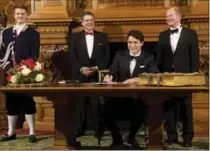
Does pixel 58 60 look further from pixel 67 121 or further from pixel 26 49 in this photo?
pixel 67 121

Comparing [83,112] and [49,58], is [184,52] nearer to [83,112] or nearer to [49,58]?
[83,112]

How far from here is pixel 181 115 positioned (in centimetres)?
512

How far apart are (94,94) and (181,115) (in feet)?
4.17

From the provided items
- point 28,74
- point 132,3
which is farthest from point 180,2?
point 28,74

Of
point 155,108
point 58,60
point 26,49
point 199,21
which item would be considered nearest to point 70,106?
point 155,108

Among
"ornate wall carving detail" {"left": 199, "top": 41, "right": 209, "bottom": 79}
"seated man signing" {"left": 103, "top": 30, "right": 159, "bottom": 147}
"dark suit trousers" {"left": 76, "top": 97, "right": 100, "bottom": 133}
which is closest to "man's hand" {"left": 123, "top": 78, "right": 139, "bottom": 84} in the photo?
"seated man signing" {"left": 103, "top": 30, "right": 159, "bottom": 147}

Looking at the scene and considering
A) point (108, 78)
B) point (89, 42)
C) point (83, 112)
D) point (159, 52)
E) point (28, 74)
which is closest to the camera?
point (28, 74)

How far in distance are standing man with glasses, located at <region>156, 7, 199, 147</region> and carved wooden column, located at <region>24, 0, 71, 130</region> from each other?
5.04 feet

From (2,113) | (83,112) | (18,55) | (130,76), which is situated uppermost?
(18,55)

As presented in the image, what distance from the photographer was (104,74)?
482 cm

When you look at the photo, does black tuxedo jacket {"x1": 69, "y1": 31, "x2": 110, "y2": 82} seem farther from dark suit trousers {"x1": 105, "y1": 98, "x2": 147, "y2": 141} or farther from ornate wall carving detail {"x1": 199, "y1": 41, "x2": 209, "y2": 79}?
ornate wall carving detail {"x1": 199, "y1": 41, "x2": 209, "y2": 79}

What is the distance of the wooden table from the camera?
4.07 metres

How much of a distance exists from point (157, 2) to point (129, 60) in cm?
175

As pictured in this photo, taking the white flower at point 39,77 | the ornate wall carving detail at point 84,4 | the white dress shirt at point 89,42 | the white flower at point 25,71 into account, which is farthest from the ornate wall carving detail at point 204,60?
the white flower at point 25,71
